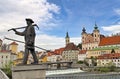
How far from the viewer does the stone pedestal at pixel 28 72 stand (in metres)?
8.23

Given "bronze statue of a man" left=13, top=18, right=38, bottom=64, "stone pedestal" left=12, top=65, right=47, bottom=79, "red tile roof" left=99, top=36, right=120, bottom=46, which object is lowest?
"stone pedestal" left=12, top=65, right=47, bottom=79

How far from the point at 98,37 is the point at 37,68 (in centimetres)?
12298

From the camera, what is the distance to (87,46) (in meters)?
130

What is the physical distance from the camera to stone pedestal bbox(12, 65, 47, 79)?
8.23m

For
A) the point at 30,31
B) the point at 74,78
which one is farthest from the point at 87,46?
the point at 30,31

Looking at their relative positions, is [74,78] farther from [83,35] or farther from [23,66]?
[83,35]

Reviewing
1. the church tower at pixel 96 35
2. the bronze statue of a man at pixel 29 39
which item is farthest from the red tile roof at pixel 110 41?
the bronze statue of a man at pixel 29 39

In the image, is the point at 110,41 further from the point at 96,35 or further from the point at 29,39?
the point at 29,39

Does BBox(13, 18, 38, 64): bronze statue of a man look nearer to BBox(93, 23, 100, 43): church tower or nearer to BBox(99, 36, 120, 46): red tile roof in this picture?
BBox(99, 36, 120, 46): red tile roof

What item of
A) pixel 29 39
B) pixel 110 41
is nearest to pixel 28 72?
pixel 29 39

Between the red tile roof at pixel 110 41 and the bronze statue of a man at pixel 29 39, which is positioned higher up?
the red tile roof at pixel 110 41

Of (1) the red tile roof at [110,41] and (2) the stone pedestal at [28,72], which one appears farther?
(1) the red tile roof at [110,41]

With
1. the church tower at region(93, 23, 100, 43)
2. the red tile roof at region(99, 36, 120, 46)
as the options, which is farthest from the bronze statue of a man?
the church tower at region(93, 23, 100, 43)

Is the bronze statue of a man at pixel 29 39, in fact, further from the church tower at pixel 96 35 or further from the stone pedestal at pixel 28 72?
the church tower at pixel 96 35
